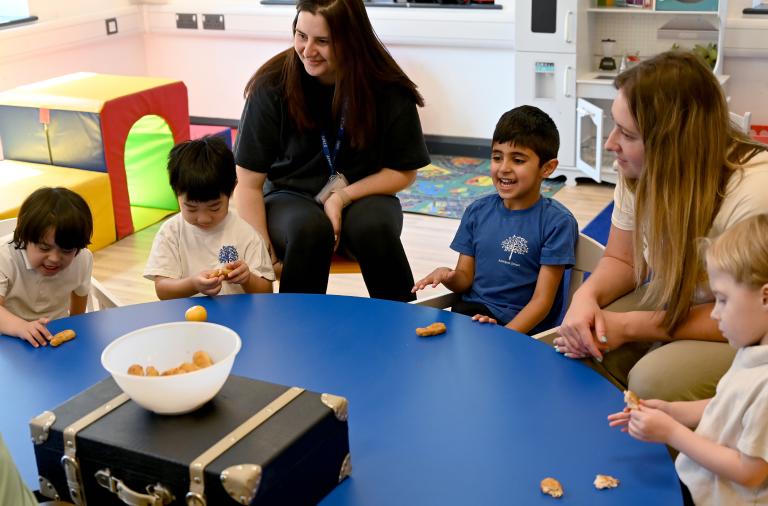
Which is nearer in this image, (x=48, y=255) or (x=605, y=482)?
(x=605, y=482)

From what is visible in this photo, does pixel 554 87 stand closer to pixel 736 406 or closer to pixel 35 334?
pixel 35 334

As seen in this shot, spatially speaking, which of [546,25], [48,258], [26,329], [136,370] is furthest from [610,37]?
[136,370]

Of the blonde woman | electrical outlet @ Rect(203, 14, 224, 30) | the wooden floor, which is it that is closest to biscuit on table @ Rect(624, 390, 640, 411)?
the blonde woman

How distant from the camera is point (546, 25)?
4785 mm

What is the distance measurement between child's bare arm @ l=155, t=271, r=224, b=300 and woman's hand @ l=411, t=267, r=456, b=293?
477 millimetres

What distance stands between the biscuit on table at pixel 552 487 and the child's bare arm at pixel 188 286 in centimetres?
105

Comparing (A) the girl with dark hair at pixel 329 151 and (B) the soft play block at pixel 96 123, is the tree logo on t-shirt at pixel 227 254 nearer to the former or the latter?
(A) the girl with dark hair at pixel 329 151

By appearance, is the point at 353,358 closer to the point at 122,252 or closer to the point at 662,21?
the point at 122,252

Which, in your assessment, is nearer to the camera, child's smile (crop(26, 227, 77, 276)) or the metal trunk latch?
the metal trunk latch

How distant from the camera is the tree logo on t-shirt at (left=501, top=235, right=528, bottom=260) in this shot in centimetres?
237

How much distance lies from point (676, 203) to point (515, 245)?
0.59 metres

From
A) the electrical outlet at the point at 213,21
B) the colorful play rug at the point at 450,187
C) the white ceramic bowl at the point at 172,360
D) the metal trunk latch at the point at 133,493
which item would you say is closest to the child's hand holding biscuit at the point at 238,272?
the white ceramic bowl at the point at 172,360

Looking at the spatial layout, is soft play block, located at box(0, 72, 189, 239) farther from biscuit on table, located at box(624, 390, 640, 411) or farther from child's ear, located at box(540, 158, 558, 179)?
biscuit on table, located at box(624, 390, 640, 411)

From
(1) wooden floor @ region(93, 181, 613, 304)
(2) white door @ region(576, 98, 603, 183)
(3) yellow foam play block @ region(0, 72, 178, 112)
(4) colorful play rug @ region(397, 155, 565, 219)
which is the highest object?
(3) yellow foam play block @ region(0, 72, 178, 112)
